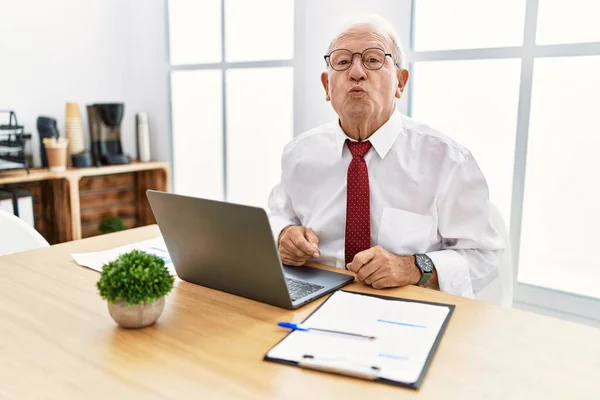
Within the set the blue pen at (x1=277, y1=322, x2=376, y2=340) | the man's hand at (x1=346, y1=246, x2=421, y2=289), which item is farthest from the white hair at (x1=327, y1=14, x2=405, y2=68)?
the blue pen at (x1=277, y1=322, x2=376, y2=340)

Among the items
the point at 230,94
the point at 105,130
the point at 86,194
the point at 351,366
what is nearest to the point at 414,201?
the point at 351,366

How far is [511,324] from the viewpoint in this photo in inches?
40.9

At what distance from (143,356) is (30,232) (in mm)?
1016

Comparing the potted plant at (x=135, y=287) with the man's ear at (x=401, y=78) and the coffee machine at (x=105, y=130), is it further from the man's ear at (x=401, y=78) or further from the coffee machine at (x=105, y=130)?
the coffee machine at (x=105, y=130)

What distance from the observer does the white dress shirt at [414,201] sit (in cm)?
146

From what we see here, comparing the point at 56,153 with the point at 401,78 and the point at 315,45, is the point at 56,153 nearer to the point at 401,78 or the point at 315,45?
the point at 315,45

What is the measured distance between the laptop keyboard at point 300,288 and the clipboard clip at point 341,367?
0.28 metres

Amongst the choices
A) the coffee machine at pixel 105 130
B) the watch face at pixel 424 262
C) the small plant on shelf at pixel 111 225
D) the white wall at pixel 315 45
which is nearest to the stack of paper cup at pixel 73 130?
the coffee machine at pixel 105 130

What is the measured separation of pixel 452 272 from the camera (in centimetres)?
137

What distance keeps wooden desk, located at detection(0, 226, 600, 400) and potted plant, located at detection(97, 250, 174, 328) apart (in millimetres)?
33

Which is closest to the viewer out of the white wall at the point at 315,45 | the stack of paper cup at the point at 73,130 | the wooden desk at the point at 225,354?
the wooden desk at the point at 225,354

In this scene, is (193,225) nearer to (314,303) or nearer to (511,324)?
(314,303)

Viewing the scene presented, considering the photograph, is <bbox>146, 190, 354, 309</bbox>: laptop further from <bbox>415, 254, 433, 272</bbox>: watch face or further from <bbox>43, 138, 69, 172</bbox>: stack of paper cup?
<bbox>43, 138, 69, 172</bbox>: stack of paper cup

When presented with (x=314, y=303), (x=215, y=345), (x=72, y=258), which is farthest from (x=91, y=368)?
(x=72, y=258)
